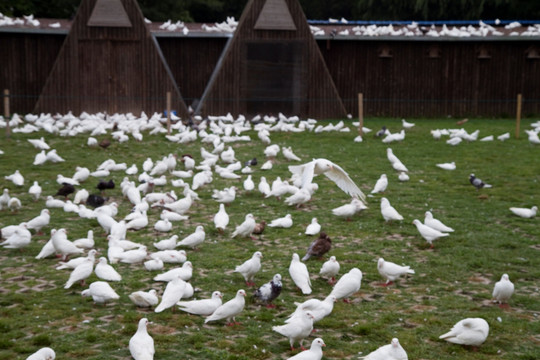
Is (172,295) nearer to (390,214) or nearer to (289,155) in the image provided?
(390,214)

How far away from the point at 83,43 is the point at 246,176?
12407 mm

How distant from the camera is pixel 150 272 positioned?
891 centimetres

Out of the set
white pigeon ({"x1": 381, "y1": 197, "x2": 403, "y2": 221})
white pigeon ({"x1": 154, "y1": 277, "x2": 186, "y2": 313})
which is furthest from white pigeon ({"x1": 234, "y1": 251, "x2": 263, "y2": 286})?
white pigeon ({"x1": 381, "y1": 197, "x2": 403, "y2": 221})

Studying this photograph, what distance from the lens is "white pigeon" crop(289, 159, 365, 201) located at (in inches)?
371

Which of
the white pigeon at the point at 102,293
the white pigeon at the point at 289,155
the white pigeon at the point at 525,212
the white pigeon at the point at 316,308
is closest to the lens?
the white pigeon at the point at 316,308

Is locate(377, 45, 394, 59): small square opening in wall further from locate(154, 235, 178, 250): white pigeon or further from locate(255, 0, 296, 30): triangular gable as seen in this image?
locate(154, 235, 178, 250): white pigeon

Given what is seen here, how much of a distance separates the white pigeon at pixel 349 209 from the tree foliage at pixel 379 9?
2848 cm

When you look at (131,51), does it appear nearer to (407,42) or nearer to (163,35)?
(163,35)

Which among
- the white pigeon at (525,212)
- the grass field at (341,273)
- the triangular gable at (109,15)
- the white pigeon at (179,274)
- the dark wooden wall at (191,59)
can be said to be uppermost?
the triangular gable at (109,15)

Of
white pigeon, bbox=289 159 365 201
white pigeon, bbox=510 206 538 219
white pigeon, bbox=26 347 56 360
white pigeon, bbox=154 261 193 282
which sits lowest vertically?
white pigeon, bbox=510 206 538 219

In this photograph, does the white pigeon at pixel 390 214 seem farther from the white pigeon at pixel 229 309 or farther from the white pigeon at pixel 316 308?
the white pigeon at pixel 229 309

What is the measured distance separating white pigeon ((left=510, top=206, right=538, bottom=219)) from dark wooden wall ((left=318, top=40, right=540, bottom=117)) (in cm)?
1651

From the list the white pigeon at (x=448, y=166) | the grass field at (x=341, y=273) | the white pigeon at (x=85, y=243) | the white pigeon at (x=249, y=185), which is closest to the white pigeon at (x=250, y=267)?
the grass field at (x=341, y=273)

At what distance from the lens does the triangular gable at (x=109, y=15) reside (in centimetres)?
2506
